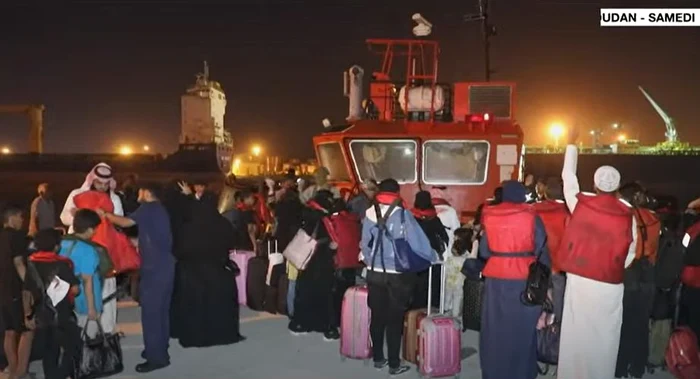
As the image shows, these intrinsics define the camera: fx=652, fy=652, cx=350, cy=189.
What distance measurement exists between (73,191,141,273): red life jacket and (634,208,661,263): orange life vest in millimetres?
4403

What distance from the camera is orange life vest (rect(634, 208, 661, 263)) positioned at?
5504mm

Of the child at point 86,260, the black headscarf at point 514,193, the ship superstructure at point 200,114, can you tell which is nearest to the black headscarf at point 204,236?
the child at point 86,260

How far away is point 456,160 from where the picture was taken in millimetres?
9281

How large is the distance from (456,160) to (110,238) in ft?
16.6

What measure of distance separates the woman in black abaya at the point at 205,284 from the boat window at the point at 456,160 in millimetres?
3635

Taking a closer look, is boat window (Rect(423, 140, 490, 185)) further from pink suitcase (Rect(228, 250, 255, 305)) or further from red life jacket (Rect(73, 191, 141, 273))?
red life jacket (Rect(73, 191, 141, 273))

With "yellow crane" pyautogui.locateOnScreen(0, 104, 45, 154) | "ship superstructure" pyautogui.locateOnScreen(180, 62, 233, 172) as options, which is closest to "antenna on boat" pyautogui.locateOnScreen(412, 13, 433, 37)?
"ship superstructure" pyautogui.locateOnScreen(180, 62, 233, 172)

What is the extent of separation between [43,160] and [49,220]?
47017 millimetres

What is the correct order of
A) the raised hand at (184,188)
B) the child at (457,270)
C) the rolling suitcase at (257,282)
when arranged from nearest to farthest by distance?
1. the raised hand at (184,188)
2. the child at (457,270)
3. the rolling suitcase at (257,282)

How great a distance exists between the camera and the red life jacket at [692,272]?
5746 millimetres


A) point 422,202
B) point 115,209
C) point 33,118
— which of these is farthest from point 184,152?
point 422,202

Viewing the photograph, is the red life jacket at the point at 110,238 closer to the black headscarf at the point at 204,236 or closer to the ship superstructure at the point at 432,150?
the black headscarf at the point at 204,236

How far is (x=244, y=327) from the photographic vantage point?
24.6ft

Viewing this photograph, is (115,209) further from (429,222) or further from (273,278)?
(429,222)
